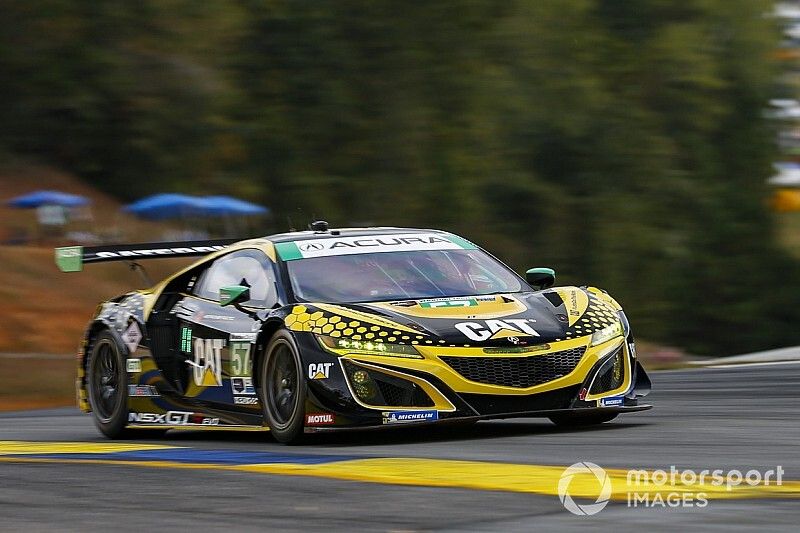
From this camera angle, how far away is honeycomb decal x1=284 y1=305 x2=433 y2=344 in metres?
8.59

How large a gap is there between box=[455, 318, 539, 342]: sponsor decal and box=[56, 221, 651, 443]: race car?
0.01 meters

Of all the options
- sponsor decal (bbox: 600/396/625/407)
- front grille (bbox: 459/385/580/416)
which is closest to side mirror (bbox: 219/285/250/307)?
front grille (bbox: 459/385/580/416)

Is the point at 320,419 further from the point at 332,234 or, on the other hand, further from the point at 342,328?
the point at 332,234

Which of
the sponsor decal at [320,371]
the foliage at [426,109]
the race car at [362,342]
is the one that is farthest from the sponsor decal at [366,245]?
the foliage at [426,109]

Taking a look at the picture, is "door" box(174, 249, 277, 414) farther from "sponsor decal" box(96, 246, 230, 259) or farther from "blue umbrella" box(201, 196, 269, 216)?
"blue umbrella" box(201, 196, 269, 216)

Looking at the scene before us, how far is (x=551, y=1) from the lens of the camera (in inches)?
2114

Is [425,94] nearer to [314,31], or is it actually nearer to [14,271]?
[314,31]

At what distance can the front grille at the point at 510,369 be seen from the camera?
8.56m

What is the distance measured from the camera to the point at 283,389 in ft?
29.5

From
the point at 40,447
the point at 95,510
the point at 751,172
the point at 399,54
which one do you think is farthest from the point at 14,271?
the point at 751,172

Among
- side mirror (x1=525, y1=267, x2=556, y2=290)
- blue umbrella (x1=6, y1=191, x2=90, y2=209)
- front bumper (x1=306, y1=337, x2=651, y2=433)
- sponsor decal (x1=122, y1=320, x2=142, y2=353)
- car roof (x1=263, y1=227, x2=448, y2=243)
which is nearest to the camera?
front bumper (x1=306, y1=337, x2=651, y2=433)

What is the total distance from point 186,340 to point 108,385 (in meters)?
1.35

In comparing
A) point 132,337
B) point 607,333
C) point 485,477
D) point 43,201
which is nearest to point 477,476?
point 485,477

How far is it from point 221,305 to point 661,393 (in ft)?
13.3
